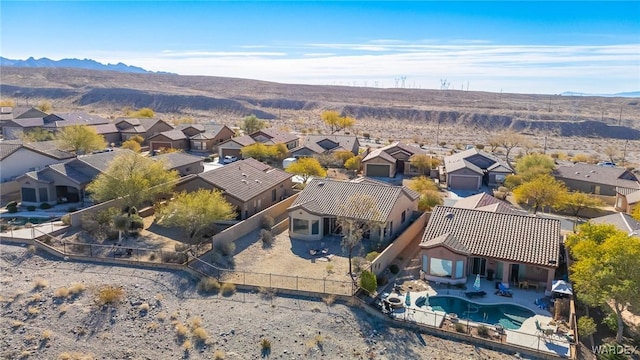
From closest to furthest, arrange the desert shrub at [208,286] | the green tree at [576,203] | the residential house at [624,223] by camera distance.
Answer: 1. the desert shrub at [208,286]
2. the residential house at [624,223]
3. the green tree at [576,203]

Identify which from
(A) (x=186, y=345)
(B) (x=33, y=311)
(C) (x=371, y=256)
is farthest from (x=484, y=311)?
(B) (x=33, y=311)

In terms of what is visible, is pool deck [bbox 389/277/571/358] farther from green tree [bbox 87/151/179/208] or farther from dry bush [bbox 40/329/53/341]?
green tree [bbox 87/151/179/208]

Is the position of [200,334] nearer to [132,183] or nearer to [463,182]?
[132,183]

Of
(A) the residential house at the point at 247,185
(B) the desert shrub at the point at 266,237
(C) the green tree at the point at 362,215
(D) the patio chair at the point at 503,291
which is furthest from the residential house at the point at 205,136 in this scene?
(D) the patio chair at the point at 503,291

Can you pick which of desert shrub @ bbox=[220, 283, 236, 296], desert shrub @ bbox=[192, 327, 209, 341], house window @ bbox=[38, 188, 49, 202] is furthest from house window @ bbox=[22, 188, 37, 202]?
desert shrub @ bbox=[192, 327, 209, 341]

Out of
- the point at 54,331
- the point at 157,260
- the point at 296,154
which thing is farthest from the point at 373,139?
the point at 54,331

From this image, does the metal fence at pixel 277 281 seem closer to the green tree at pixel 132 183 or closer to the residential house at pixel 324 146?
the green tree at pixel 132 183
